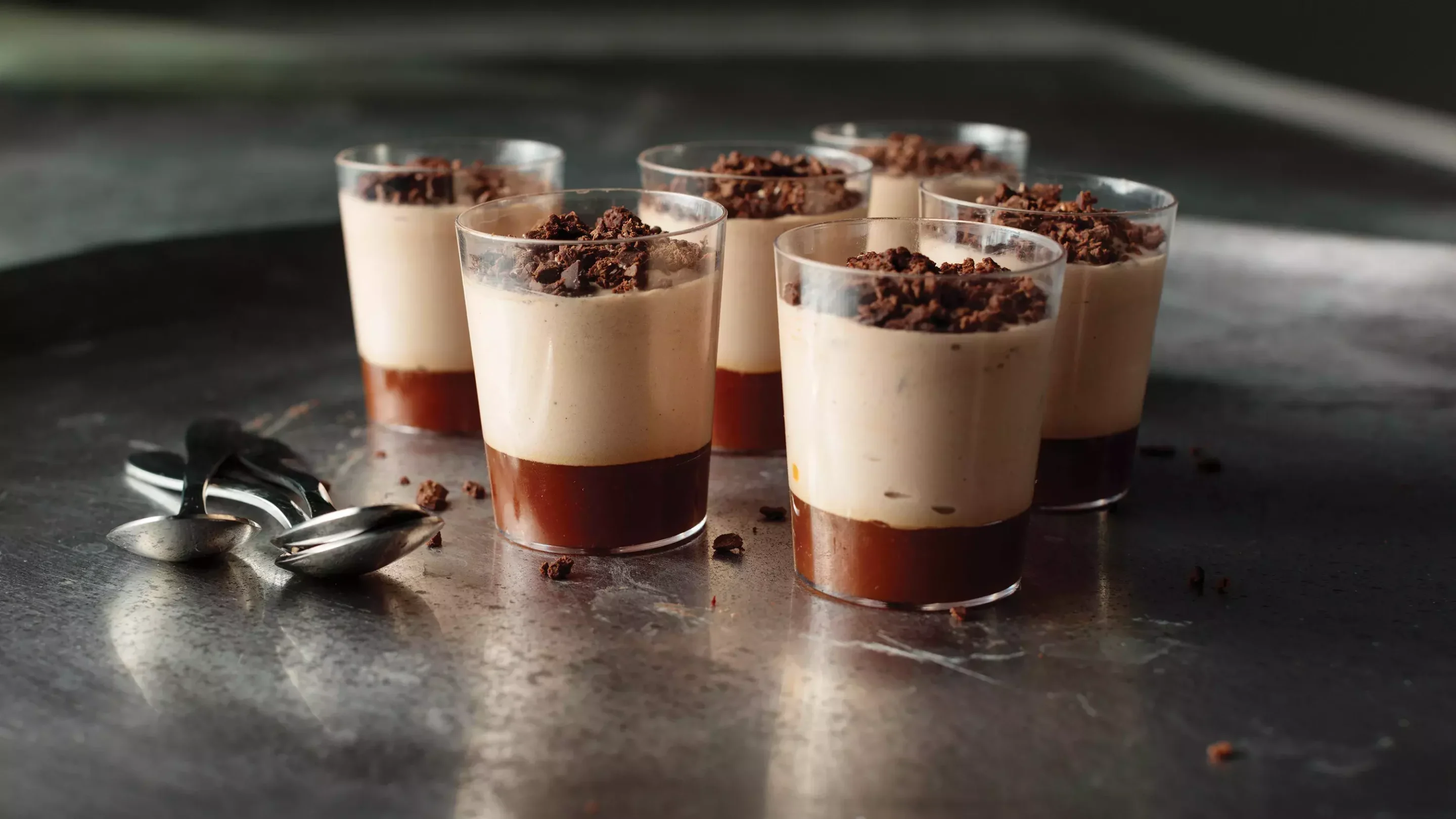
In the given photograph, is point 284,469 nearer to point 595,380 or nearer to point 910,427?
point 595,380

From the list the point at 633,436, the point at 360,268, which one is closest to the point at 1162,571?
the point at 633,436

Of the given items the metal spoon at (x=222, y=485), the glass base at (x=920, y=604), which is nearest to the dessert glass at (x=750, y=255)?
the glass base at (x=920, y=604)

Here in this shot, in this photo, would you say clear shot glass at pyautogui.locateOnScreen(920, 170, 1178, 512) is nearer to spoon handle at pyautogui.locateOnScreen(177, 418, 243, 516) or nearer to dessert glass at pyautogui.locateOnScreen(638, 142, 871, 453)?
dessert glass at pyautogui.locateOnScreen(638, 142, 871, 453)

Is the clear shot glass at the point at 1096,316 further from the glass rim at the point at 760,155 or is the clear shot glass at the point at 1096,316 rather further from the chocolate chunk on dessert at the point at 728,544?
the chocolate chunk on dessert at the point at 728,544

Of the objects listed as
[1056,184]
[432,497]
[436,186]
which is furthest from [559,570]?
[1056,184]

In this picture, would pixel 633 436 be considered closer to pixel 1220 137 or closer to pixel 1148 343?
pixel 1148 343

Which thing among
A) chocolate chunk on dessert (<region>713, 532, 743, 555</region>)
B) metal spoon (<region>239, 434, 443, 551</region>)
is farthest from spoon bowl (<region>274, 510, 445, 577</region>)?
chocolate chunk on dessert (<region>713, 532, 743, 555</region>)
